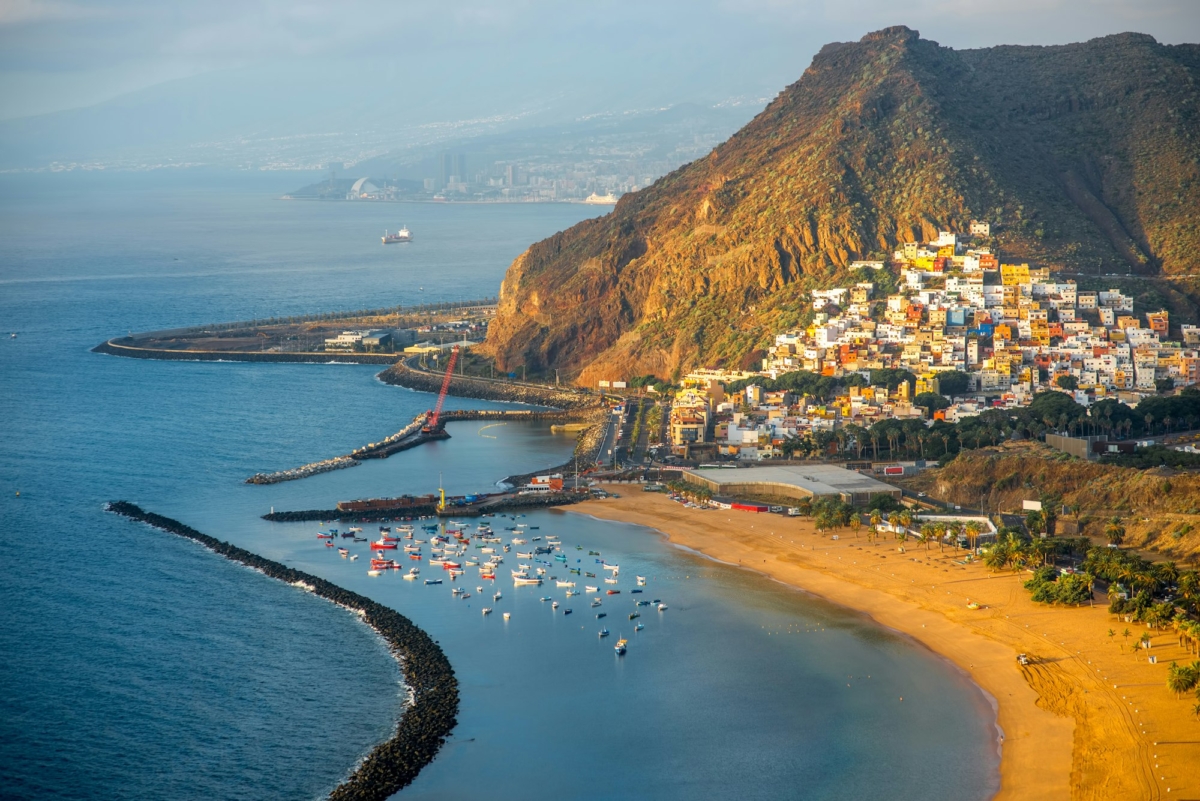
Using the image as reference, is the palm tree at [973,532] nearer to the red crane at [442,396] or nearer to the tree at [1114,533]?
the tree at [1114,533]

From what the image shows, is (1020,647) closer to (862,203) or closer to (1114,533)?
(1114,533)

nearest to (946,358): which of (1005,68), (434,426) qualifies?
(434,426)

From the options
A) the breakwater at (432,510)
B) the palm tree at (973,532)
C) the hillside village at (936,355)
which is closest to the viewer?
the palm tree at (973,532)

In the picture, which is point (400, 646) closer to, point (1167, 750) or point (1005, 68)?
point (1167, 750)

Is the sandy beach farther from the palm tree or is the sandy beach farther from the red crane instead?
the red crane

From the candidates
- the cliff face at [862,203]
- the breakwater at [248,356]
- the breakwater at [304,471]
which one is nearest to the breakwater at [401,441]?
the breakwater at [304,471]

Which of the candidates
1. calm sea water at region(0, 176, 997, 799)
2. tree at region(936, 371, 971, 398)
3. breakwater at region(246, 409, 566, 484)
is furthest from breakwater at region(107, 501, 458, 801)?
tree at region(936, 371, 971, 398)
